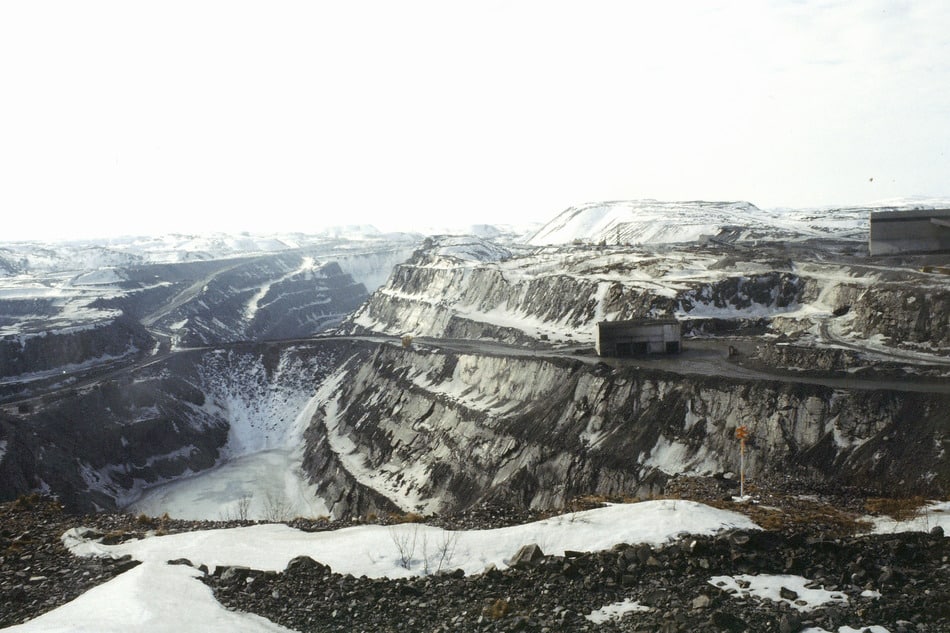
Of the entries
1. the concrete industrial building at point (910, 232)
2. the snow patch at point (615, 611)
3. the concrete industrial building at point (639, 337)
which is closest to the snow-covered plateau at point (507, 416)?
the snow patch at point (615, 611)

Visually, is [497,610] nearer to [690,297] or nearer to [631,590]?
[631,590]

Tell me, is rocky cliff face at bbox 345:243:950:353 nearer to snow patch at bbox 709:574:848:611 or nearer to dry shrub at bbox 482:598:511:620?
snow patch at bbox 709:574:848:611

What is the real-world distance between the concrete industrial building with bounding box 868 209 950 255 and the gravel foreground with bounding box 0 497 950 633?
5791cm

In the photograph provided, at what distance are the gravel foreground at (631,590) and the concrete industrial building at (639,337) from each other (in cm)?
3119

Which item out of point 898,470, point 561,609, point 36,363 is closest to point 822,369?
point 898,470

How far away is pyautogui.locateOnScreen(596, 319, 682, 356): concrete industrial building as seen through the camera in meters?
48.4

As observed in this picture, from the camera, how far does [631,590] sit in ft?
47.3

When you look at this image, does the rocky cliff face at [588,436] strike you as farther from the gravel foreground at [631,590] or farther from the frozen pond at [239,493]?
the gravel foreground at [631,590]

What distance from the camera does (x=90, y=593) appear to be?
15.7 m

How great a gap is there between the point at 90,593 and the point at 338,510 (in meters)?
35.7

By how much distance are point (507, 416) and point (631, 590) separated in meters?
33.5

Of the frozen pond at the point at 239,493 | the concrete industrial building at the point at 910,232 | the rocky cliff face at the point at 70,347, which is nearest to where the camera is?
the frozen pond at the point at 239,493

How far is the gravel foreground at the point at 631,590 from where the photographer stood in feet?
41.0

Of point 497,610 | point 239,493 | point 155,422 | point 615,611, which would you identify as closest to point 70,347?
point 155,422
